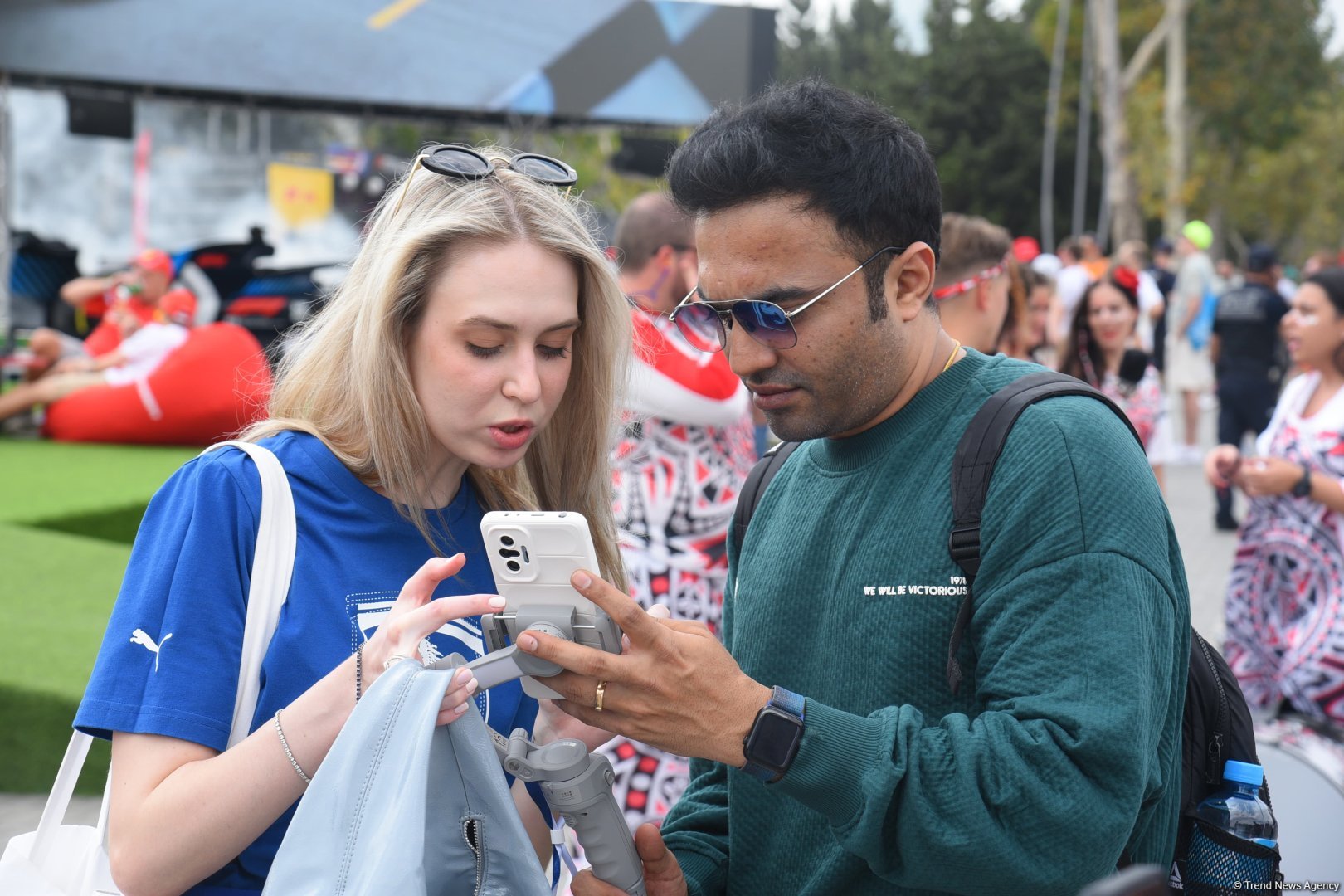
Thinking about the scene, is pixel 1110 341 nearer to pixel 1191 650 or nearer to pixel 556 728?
pixel 1191 650

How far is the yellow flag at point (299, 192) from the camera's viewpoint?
21.1m

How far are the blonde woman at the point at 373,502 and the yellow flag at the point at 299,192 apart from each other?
66.0ft

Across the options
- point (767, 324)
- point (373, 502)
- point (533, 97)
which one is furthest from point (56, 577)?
point (533, 97)

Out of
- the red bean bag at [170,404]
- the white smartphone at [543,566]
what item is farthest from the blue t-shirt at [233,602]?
the red bean bag at [170,404]

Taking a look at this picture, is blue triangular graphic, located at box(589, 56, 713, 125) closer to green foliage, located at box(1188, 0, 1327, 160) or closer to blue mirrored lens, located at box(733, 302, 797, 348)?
blue mirrored lens, located at box(733, 302, 797, 348)

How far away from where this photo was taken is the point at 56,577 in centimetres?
625

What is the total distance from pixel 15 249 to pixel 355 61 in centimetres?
532

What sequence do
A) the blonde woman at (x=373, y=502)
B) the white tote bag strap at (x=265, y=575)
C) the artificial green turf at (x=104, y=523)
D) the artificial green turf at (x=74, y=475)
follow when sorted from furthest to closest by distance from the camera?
the artificial green turf at (x=74, y=475) → the artificial green turf at (x=104, y=523) → the white tote bag strap at (x=265, y=575) → the blonde woman at (x=373, y=502)

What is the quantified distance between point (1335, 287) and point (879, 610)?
4.65 metres

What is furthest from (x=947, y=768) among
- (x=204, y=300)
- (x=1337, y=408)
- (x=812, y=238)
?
(x=204, y=300)

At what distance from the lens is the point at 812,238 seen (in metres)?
1.84

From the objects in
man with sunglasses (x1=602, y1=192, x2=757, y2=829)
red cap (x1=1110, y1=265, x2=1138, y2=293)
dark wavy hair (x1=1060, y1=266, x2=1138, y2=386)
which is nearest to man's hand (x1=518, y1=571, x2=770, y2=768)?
man with sunglasses (x1=602, y1=192, x2=757, y2=829)

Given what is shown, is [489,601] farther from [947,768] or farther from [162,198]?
[162,198]

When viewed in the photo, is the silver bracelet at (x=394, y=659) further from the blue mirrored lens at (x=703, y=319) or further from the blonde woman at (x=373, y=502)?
the blue mirrored lens at (x=703, y=319)
